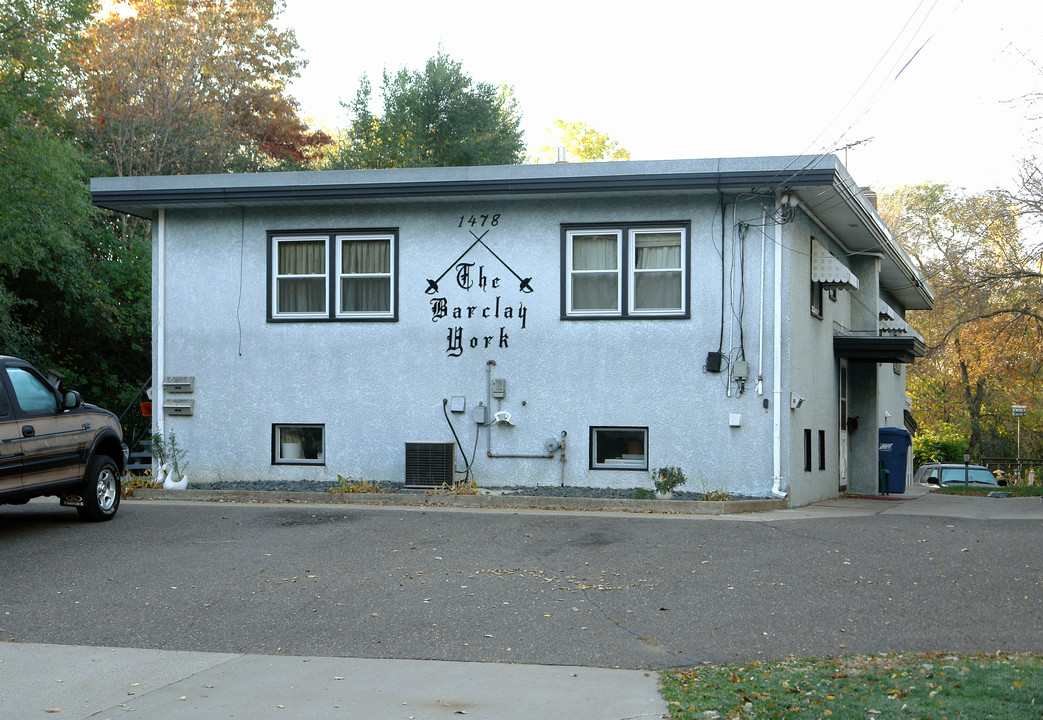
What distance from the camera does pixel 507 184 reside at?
16172 millimetres

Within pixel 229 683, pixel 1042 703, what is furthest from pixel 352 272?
pixel 1042 703

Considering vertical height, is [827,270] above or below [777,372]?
above

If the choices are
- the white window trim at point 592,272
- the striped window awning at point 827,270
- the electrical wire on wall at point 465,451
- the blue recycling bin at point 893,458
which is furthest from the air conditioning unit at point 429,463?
the blue recycling bin at point 893,458

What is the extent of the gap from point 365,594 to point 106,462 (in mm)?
5339

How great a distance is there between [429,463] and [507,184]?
14.5ft

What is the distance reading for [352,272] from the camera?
17.5 metres

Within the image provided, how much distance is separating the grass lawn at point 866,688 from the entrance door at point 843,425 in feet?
49.2

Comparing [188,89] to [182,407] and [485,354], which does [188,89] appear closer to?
[182,407]

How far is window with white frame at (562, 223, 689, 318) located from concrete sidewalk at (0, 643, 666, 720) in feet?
33.2

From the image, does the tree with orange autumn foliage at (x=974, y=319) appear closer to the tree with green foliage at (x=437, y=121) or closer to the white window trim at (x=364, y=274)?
the white window trim at (x=364, y=274)

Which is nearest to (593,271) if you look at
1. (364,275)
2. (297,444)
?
(364,275)

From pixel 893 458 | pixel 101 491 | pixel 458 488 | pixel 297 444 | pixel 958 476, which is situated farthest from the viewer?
pixel 958 476

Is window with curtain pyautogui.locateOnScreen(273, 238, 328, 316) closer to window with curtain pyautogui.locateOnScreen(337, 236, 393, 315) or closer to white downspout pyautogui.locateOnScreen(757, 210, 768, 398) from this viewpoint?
window with curtain pyautogui.locateOnScreen(337, 236, 393, 315)

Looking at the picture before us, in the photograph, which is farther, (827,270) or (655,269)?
(827,270)
